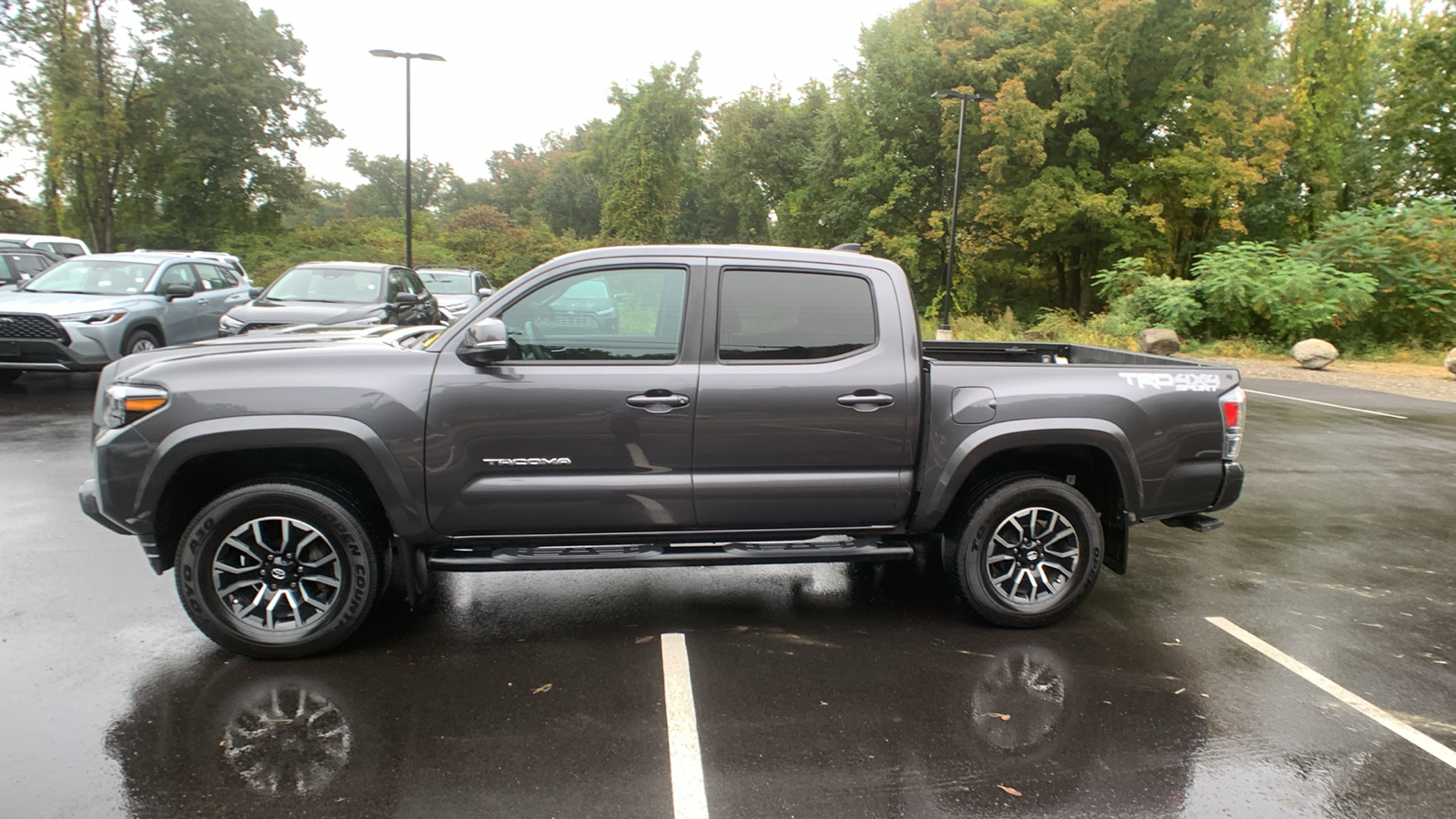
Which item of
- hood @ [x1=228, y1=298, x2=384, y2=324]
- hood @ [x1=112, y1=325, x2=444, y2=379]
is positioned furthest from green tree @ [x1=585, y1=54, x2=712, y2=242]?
hood @ [x1=112, y1=325, x2=444, y2=379]

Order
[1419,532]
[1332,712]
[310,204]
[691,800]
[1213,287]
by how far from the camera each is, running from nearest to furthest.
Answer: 1. [691,800]
2. [1332,712]
3. [1419,532]
4. [1213,287]
5. [310,204]

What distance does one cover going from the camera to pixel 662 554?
165 inches

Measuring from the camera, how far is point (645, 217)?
61.1m

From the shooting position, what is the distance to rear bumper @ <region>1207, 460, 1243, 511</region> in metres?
4.60

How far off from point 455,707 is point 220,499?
1425 mm

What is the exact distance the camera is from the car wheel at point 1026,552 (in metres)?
4.47

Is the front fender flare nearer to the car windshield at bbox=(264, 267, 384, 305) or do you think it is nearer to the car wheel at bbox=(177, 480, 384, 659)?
the car wheel at bbox=(177, 480, 384, 659)

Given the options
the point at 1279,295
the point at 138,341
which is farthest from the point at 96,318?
the point at 1279,295

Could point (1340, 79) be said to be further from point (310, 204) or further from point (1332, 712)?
point (310, 204)

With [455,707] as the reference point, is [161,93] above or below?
above

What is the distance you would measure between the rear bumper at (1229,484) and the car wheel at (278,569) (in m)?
4.24

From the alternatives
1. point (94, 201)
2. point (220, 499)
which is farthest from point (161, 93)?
point (220, 499)

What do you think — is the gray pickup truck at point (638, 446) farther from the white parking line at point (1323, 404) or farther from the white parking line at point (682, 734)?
the white parking line at point (1323, 404)

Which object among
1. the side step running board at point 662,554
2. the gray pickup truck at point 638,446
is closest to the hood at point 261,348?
the gray pickup truck at point 638,446
